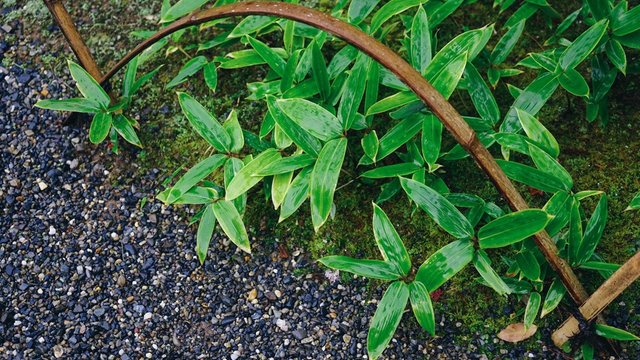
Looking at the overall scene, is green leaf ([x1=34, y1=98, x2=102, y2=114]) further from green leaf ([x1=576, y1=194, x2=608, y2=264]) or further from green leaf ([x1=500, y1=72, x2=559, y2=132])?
green leaf ([x1=576, y1=194, x2=608, y2=264])

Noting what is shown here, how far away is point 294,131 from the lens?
1924mm

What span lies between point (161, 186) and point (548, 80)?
4.15 feet

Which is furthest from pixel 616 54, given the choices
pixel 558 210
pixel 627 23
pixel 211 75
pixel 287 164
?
pixel 211 75

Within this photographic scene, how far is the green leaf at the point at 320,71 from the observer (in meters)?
1.99

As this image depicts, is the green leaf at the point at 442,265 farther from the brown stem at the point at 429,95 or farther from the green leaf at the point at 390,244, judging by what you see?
the brown stem at the point at 429,95

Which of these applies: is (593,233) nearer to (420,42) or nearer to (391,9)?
(420,42)

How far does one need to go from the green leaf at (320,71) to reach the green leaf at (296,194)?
0.28 meters

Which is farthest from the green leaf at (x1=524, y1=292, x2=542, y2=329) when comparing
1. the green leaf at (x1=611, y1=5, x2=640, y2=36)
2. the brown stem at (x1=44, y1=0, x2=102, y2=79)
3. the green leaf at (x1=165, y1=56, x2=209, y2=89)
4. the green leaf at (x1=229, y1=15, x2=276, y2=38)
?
the brown stem at (x1=44, y1=0, x2=102, y2=79)

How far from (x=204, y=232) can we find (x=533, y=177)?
94cm

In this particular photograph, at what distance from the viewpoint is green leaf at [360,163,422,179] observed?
6.50ft

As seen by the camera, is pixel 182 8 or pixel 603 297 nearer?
pixel 603 297

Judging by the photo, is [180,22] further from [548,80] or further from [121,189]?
[548,80]

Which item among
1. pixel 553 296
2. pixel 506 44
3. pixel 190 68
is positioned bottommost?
pixel 553 296

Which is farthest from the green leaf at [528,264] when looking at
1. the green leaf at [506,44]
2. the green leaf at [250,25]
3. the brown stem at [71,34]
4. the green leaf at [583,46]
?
the brown stem at [71,34]
